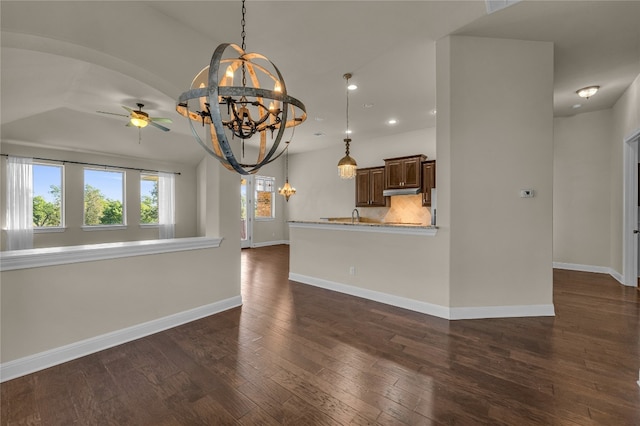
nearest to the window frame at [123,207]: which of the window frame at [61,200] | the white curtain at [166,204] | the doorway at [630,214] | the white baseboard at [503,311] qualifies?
the window frame at [61,200]

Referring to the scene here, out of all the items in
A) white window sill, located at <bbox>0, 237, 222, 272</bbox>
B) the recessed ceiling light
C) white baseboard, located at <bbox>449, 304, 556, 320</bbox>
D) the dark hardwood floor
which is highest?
the recessed ceiling light

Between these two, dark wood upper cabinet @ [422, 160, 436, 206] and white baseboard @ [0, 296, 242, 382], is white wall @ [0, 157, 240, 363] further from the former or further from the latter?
dark wood upper cabinet @ [422, 160, 436, 206]

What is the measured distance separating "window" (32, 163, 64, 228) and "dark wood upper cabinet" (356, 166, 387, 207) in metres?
7.21

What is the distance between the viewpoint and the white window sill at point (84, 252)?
6.74 feet

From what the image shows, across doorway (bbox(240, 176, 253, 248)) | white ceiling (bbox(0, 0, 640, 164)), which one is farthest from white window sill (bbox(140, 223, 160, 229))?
white ceiling (bbox(0, 0, 640, 164))

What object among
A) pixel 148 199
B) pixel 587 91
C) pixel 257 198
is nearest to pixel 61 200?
pixel 148 199

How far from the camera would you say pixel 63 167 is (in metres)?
6.34

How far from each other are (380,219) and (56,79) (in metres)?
6.84

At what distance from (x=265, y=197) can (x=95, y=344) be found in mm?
7217

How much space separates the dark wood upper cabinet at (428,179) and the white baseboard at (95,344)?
4.73m

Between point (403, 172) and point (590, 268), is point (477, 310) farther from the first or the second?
point (590, 268)

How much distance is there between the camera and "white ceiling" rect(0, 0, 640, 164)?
233 centimetres

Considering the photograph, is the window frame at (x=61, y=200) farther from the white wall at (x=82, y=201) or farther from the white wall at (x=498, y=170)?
the white wall at (x=498, y=170)

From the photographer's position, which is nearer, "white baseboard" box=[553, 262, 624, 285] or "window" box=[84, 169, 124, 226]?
"white baseboard" box=[553, 262, 624, 285]
